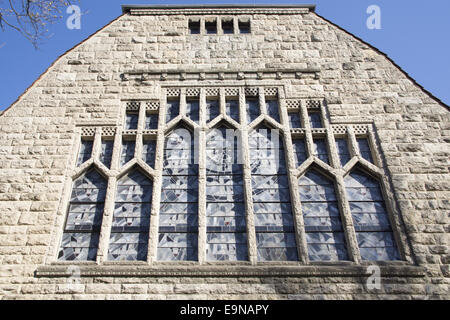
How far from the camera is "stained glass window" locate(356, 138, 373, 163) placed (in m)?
7.52

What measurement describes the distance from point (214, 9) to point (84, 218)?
5.67 m

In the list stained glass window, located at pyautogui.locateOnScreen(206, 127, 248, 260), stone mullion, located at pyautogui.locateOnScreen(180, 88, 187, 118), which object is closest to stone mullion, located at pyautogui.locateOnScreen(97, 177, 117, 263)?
stained glass window, located at pyautogui.locateOnScreen(206, 127, 248, 260)

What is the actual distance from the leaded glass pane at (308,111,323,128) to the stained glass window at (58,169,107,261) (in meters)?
3.75

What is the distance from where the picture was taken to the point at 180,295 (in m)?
5.79

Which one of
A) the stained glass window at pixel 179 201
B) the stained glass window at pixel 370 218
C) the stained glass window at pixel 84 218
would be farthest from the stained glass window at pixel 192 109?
the stained glass window at pixel 370 218

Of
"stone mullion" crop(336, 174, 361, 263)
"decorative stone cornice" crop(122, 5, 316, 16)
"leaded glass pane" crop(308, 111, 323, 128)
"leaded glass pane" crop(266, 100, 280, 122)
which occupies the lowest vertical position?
"stone mullion" crop(336, 174, 361, 263)

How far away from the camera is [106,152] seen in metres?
7.64

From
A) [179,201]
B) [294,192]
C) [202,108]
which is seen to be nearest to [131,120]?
[202,108]

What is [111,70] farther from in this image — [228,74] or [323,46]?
[323,46]

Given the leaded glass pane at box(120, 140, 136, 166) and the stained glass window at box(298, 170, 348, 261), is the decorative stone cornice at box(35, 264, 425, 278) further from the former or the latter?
the leaded glass pane at box(120, 140, 136, 166)

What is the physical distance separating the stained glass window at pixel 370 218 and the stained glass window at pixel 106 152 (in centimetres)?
395

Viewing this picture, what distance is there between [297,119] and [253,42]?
7.17 feet
